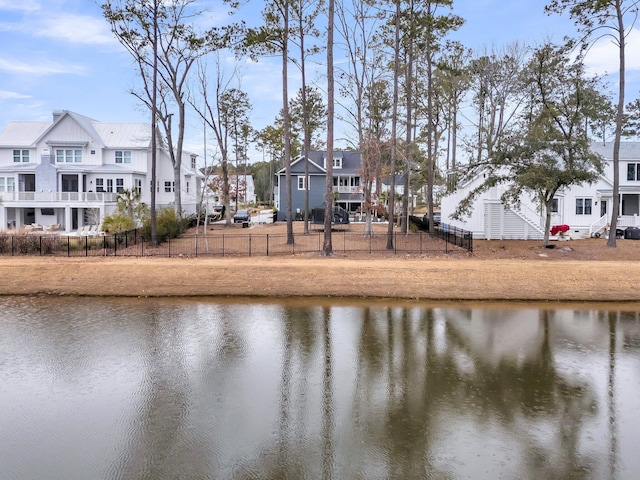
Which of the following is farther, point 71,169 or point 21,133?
point 21,133

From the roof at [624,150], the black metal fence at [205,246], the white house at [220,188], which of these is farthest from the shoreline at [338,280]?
the roof at [624,150]

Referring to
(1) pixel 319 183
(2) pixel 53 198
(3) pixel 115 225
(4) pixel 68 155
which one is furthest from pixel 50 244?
(1) pixel 319 183

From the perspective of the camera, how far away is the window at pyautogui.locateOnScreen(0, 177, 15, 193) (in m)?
46.8

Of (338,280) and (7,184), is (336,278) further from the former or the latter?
(7,184)

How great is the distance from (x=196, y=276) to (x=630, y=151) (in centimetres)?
3994

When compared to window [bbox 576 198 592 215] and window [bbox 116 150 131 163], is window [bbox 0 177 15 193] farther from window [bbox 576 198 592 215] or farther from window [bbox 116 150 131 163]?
window [bbox 576 198 592 215]

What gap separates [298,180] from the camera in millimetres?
61188

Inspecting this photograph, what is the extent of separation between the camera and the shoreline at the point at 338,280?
21219mm

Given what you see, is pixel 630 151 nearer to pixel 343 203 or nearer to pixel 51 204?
pixel 343 203

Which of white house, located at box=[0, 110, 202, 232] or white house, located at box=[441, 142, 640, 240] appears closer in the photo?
white house, located at box=[441, 142, 640, 240]

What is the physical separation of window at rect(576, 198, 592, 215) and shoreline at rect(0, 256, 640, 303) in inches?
516

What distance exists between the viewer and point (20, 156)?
48.7m

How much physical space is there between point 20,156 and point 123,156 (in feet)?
28.0

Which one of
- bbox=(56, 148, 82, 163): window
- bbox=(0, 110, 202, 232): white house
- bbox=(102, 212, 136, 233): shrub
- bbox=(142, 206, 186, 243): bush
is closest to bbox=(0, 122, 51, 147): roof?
bbox=(0, 110, 202, 232): white house
